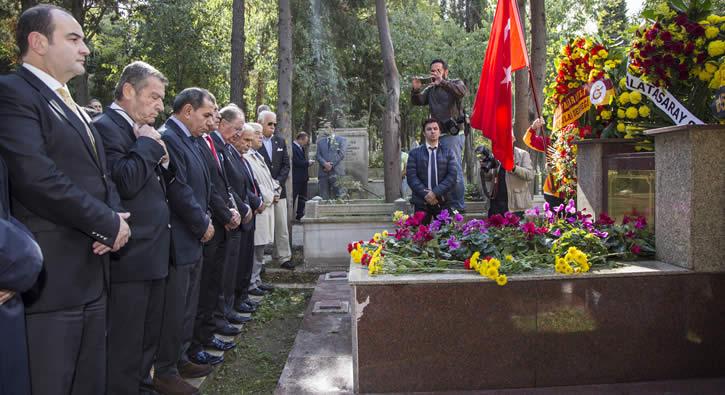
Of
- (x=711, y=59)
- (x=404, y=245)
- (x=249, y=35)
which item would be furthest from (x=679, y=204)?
(x=249, y=35)

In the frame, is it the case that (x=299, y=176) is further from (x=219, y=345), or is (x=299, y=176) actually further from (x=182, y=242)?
(x=182, y=242)

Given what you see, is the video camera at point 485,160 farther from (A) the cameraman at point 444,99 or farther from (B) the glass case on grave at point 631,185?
(B) the glass case on grave at point 631,185

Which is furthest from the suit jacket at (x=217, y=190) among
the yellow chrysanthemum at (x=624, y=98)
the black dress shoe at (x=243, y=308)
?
the yellow chrysanthemum at (x=624, y=98)

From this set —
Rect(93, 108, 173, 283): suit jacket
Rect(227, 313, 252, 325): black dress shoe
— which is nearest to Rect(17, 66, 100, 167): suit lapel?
Rect(93, 108, 173, 283): suit jacket

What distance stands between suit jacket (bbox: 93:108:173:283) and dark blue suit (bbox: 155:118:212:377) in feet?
1.53

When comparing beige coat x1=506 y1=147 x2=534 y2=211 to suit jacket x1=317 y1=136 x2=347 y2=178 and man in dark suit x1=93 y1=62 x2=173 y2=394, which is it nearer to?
man in dark suit x1=93 y1=62 x2=173 y2=394

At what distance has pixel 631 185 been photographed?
5.46 meters

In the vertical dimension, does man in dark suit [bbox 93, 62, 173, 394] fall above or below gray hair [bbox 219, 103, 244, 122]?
below

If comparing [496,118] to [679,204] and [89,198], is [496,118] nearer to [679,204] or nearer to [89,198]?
[679,204]

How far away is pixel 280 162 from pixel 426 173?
8.98 feet

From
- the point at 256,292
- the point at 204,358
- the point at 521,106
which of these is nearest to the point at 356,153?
the point at 521,106

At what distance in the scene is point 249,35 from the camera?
23984 mm

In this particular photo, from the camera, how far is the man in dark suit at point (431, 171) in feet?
24.7

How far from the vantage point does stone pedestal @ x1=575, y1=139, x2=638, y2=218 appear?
5887 mm
